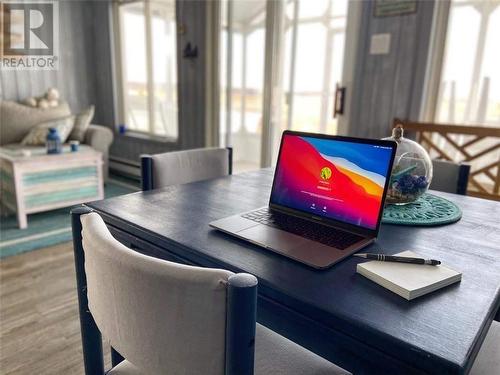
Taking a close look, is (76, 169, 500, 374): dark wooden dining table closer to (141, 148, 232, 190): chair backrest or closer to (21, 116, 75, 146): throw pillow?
(141, 148, 232, 190): chair backrest

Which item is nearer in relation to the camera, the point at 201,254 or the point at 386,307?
the point at 386,307

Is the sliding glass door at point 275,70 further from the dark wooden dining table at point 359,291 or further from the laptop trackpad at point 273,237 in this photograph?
the laptop trackpad at point 273,237

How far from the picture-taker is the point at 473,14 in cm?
258

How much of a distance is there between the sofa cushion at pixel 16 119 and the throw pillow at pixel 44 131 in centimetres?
18

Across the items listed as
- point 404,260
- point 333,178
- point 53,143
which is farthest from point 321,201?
point 53,143

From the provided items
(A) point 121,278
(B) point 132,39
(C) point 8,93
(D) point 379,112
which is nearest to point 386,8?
(D) point 379,112

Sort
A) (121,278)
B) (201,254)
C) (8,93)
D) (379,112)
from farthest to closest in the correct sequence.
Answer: (8,93)
(379,112)
(201,254)
(121,278)

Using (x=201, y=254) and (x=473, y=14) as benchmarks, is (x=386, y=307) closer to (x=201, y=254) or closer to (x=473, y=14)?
(x=201, y=254)

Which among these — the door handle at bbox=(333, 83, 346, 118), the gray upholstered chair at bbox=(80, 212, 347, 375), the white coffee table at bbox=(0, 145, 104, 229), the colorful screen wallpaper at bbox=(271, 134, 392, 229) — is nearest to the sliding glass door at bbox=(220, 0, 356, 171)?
the door handle at bbox=(333, 83, 346, 118)

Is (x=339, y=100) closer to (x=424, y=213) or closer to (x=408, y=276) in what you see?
(x=424, y=213)

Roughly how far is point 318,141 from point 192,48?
3.21 m

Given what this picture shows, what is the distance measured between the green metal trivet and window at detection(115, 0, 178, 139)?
353 centimetres

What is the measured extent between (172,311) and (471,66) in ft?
9.26

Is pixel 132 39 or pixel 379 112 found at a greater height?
pixel 132 39
